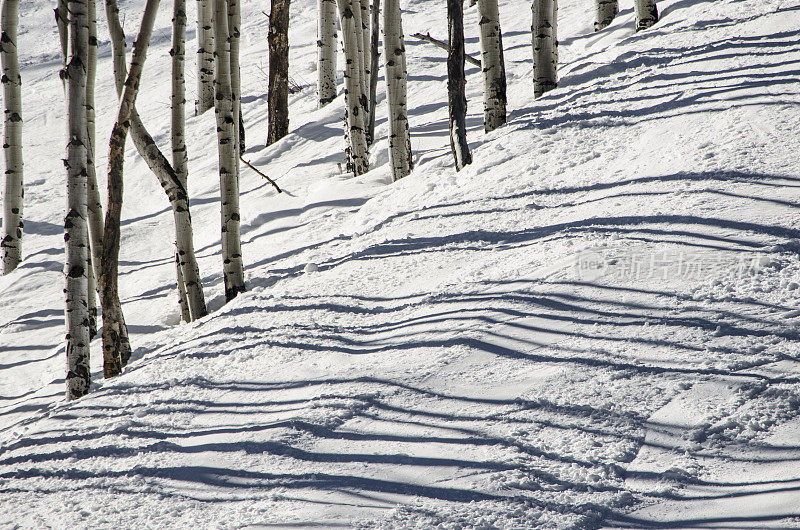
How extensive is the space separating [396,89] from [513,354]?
4399 mm

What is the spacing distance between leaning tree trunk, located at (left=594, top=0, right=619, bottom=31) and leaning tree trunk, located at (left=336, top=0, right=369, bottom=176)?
4512 millimetres

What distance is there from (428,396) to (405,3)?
55.2 feet

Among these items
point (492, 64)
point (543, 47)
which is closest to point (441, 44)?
point (543, 47)

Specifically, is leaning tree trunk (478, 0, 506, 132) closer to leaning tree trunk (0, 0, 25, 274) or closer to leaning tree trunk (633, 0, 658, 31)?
leaning tree trunk (633, 0, 658, 31)

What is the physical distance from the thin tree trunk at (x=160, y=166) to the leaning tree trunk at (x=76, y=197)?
73 cm

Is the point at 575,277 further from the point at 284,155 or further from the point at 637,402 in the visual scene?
the point at 284,155

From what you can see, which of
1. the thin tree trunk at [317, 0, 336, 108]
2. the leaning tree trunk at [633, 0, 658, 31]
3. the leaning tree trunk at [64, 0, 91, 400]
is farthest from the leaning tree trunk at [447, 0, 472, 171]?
the thin tree trunk at [317, 0, 336, 108]

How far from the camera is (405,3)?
1759cm

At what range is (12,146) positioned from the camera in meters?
8.16

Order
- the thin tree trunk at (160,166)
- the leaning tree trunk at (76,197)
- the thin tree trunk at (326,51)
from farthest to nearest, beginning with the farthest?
the thin tree trunk at (326,51), the thin tree trunk at (160,166), the leaning tree trunk at (76,197)

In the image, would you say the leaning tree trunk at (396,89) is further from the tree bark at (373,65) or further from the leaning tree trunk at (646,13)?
the leaning tree trunk at (646,13)

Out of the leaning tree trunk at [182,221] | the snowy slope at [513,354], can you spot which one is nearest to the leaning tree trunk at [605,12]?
the snowy slope at [513,354]

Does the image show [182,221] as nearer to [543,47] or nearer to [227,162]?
[227,162]

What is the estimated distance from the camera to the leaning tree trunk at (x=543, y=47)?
21.7ft
